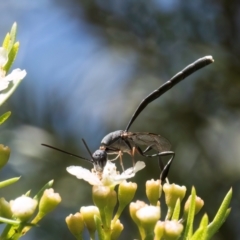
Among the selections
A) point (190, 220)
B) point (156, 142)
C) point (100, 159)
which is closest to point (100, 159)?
point (100, 159)

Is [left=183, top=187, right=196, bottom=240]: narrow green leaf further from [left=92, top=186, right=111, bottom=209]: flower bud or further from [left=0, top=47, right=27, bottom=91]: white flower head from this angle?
[left=0, top=47, right=27, bottom=91]: white flower head

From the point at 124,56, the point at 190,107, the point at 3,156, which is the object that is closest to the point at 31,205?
the point at 3,156

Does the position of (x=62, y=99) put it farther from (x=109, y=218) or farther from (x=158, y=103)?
(x=109, y=218)

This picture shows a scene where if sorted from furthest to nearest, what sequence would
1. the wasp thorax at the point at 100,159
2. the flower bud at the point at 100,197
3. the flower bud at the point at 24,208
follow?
1. the wasp thorax at the point at 100,159
2. the flower bud at the point at 100,197
3. the flower bud at the point at 24,208

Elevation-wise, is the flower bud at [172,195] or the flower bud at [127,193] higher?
the flower bud at [127,193]

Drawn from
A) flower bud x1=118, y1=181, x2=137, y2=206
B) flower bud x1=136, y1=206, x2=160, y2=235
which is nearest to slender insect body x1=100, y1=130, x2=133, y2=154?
flower bud x1=118, y1=181, x2=137, y2=206

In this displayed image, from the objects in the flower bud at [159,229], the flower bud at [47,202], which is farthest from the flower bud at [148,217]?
the flower bud at [47,202]

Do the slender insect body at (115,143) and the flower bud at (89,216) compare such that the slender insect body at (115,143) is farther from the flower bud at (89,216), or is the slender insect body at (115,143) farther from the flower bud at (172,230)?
the flower bud at (172,230)
